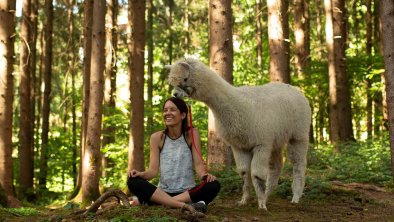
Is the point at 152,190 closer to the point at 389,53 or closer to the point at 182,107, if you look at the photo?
the point at 182,107

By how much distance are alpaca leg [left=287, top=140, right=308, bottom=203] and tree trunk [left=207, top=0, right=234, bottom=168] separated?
223 cm

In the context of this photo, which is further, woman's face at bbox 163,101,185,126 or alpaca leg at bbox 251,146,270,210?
alpaca leg at bbox 251,146,270,210

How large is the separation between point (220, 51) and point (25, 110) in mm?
9549

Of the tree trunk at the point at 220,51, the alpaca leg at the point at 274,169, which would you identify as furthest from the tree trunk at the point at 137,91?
the alpaca leg at the point at 274,169

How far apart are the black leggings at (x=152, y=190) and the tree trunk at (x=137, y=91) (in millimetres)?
7537

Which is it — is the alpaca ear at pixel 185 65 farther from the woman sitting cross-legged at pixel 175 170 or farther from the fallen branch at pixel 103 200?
the fallen branch at pixel 103 200

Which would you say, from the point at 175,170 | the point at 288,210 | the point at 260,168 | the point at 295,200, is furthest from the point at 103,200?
the point at 295,200

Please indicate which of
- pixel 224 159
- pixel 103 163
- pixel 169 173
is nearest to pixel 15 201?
pixel 224 159

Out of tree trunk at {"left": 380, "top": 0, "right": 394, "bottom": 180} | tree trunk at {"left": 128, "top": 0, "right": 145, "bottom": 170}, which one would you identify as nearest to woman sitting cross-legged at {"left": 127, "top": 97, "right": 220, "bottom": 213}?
tree trunk at {"left": 380, "top": 0, "right": 394, "bottom": 180}

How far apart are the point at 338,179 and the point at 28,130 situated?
1146 centimetres

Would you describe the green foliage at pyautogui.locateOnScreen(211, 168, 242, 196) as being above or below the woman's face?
below

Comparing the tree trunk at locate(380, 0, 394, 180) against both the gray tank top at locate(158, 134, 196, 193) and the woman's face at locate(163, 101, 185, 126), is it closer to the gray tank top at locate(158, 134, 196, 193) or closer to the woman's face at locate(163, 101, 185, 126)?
the gray tank top at locate(158, 134, 196, 193)

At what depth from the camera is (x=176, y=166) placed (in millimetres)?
6113

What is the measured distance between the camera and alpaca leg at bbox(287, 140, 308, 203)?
7.59m
